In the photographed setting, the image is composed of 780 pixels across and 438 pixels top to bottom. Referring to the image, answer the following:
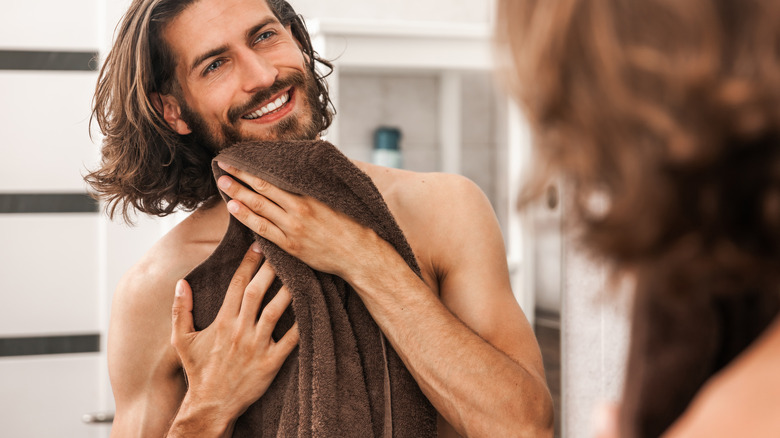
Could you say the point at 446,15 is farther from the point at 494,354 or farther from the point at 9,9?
the point at 494,354

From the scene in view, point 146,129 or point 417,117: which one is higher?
point 146,129

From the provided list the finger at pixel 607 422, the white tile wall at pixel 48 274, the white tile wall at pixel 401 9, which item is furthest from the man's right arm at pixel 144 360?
the white tile wall at pixel 401 9

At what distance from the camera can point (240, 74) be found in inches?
37.3

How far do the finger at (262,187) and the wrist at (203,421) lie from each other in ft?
0.91

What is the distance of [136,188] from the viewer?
1030mm

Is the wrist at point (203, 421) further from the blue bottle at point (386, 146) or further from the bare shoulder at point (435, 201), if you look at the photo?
the blue bottle at point (386, 146)

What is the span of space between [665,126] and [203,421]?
0.74m

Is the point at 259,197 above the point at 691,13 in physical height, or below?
below

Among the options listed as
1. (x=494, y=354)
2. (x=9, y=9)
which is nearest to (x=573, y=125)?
(x=494, y=354)

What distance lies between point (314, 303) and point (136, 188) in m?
0.40

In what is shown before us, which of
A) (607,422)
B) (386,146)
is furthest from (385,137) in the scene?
(607,422)

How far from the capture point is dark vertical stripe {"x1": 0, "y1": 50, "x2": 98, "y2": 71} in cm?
151

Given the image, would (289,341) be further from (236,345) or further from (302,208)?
(302,208)

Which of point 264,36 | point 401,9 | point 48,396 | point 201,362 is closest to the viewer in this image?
point 201,362
